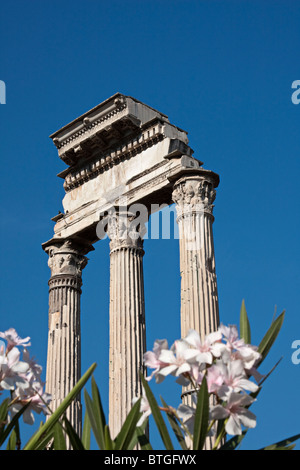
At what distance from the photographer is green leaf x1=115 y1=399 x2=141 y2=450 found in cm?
580

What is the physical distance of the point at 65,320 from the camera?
24.9 m

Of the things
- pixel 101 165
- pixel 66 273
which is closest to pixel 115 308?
pixel 66 273

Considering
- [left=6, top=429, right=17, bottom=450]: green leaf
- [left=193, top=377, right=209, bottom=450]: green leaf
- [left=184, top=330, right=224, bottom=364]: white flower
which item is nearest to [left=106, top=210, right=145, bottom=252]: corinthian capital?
[left=6, top=429, right=17, bottom=450]: green leaf

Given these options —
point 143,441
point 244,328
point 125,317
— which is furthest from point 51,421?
point 125,317

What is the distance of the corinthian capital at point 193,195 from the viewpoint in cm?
2161

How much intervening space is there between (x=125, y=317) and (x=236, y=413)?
1721cm

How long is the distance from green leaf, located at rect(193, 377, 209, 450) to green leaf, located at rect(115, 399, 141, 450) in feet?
1.67

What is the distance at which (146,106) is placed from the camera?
81.5 feet

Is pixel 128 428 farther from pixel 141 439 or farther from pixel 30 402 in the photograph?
pixel 30 402

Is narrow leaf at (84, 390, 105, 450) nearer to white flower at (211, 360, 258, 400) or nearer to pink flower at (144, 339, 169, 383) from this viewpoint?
pink flower at (144, 339, 169, 383)

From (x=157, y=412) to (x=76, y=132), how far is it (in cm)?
2071

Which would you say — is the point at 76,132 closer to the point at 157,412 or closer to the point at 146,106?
the point at 146,106

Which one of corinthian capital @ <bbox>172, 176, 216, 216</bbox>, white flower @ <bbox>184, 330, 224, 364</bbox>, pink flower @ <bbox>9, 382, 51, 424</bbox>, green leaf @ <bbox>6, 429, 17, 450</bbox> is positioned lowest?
green leaf @ <bbox>6, 429, 17, 450</bbox>
